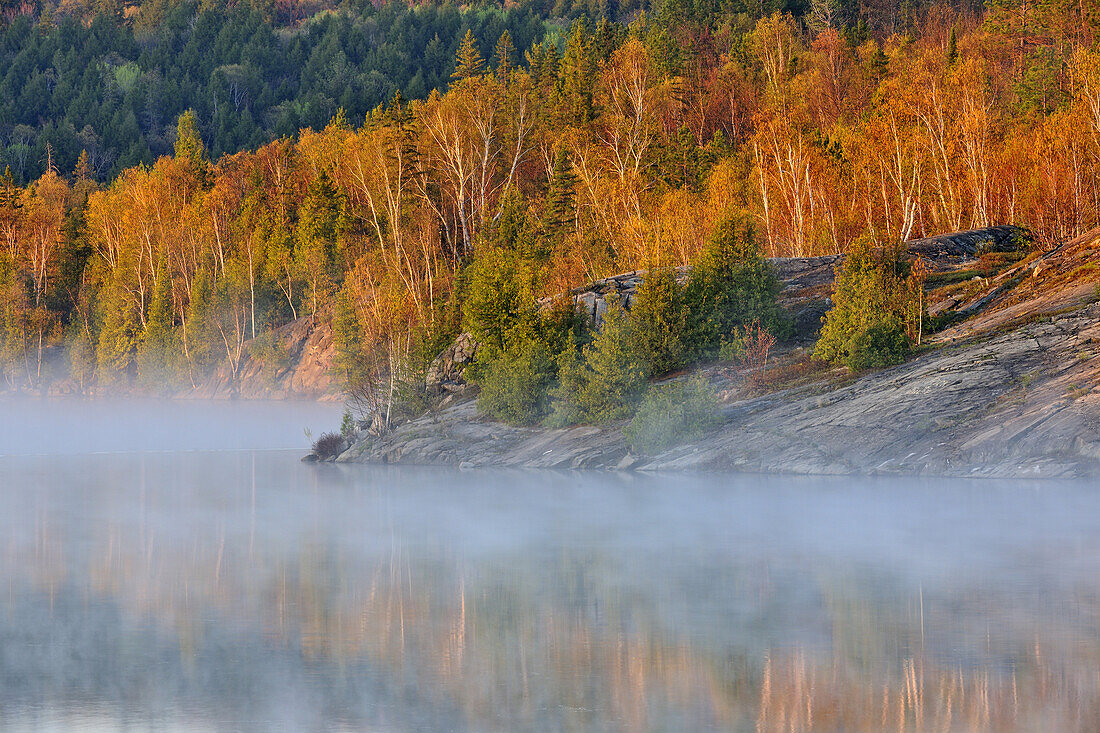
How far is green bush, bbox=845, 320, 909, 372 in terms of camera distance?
35.5m

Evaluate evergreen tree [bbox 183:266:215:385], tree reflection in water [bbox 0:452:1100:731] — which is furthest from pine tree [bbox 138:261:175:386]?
tree reflection in water [bbox 0:452:1100:731]

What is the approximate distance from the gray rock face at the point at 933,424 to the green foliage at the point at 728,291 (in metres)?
5.85

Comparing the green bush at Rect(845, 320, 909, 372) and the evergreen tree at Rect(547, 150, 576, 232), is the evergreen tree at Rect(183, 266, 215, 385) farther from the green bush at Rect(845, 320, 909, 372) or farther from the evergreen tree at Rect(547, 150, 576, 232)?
the green bush at Rect(845, 320, 909, 372)

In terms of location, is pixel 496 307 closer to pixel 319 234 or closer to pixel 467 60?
pixel 467 60

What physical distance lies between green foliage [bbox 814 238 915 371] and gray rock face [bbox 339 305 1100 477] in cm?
103

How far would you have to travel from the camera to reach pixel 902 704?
10.5 metres

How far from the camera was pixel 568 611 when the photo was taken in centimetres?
1495

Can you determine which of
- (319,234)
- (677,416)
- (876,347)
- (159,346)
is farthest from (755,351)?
(159,346)

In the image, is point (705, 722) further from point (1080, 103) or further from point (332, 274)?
point (332, 274)

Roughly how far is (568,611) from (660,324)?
26.9 meters

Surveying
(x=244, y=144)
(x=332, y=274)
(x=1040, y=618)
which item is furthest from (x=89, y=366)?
(x=1040, y=618)

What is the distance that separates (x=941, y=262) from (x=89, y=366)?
83.9m

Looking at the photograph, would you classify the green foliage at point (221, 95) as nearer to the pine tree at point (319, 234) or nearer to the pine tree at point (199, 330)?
the pine tree at point (199, 330)

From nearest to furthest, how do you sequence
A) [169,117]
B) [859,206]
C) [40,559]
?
[40,559], [859,206], [169,117]
